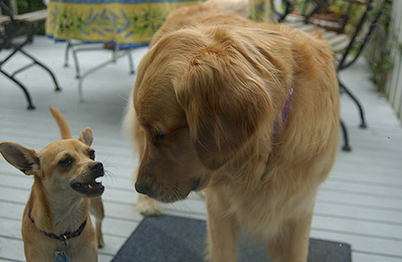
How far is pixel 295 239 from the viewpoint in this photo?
4.75 ft

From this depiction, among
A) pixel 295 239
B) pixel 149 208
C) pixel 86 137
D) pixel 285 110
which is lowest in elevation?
pixel 149 208

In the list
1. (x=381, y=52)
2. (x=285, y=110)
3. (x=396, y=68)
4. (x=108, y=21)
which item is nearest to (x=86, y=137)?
(x=285, y=110)

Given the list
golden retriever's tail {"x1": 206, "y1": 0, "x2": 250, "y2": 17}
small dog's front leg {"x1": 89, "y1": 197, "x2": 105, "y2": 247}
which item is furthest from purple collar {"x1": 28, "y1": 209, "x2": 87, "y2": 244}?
golden retriever's tail {"x1": 206, "y1": 0, "x2": 250, "y2": 17}

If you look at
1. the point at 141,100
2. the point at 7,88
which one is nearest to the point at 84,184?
the point at 141,100

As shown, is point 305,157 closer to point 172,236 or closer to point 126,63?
point 172,236

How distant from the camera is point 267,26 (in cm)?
126

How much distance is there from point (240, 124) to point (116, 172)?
96 centimetres

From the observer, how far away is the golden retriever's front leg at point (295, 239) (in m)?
1.44

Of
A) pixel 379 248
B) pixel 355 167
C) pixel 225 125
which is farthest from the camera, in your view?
pixel 355 167

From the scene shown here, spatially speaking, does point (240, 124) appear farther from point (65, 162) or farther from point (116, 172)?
point (116, 172)

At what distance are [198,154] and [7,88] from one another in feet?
2.59

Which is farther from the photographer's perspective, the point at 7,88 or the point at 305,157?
the point at 7,88

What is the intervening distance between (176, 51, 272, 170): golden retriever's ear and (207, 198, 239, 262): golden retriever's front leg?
0.56m

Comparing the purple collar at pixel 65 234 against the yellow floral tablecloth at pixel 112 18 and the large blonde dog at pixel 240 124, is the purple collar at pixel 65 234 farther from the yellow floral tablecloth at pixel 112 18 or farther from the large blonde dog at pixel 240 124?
the yellow floral tablecloth at pixel 112 18
